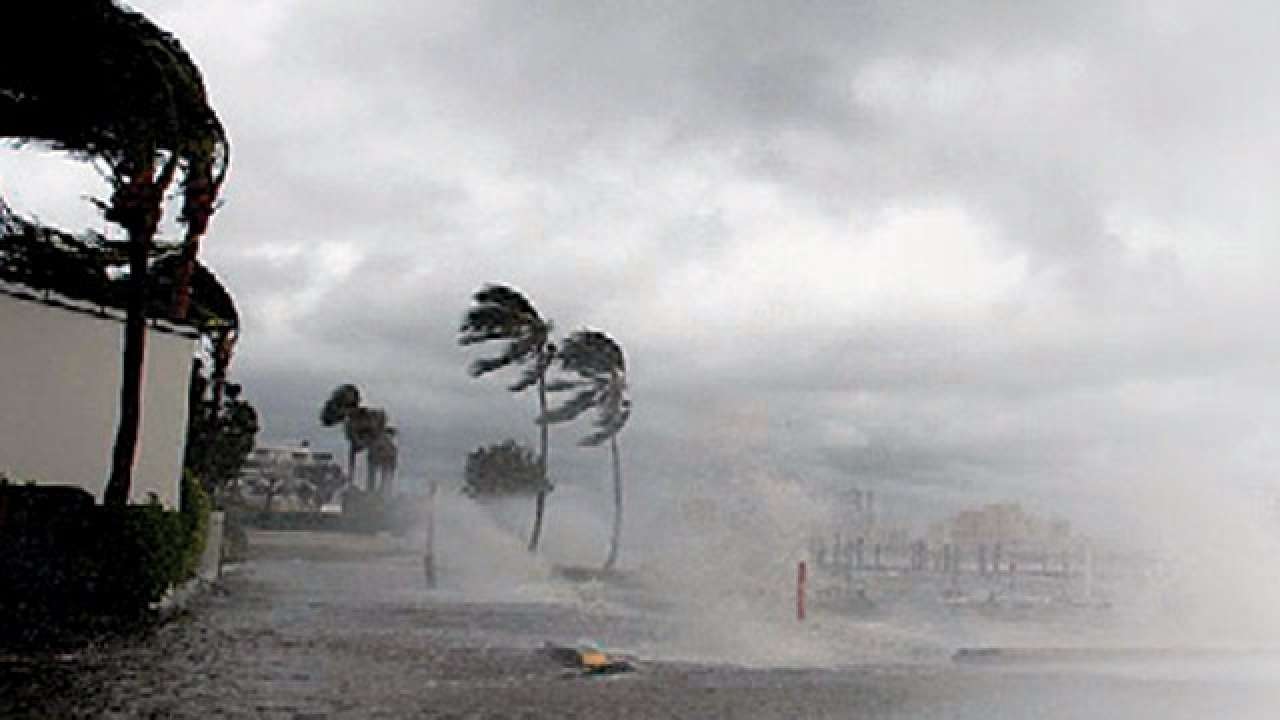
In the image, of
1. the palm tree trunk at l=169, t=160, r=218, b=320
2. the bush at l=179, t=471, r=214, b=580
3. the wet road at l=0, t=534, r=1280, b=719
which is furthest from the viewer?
the bush at l=179, t=471, r=214, b=580

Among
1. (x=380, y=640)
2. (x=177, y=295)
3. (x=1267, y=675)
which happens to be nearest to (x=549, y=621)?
(x=380, y=640)

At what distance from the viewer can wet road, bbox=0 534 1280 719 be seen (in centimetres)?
1130

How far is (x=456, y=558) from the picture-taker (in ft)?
156

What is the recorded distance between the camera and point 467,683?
522 inches

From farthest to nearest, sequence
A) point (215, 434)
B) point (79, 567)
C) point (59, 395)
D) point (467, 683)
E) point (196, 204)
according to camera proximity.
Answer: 1. point (215, 434)
2. point (59, 395)
3. point (196, 204)
4. point (79, 567)
5. point (467, 683)

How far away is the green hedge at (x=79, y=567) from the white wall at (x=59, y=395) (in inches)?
141

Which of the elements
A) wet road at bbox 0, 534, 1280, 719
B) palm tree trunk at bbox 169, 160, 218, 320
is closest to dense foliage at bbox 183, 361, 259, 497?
palm tree trunk at bbox 169, 160, 218, 320

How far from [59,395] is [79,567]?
6335 mm

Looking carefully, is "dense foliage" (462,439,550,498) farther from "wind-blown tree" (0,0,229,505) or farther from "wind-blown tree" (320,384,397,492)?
"wind-blown tree" (0,0,229,505)

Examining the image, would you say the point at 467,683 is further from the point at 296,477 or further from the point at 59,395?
the point at 296,477

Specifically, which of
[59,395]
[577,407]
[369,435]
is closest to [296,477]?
[369,435]

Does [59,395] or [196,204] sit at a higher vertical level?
[196,204]

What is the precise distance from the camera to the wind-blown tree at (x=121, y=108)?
13.7m

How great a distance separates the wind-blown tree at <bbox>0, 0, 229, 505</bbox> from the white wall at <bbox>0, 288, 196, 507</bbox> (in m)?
3.66
